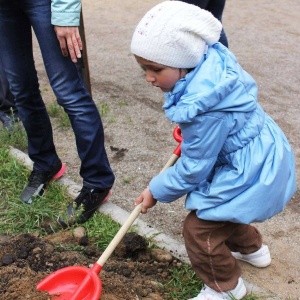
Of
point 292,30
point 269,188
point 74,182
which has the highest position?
point 269,188

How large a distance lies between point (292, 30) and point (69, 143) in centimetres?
430

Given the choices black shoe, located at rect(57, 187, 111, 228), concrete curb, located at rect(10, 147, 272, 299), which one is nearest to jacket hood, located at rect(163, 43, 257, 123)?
concrete curb, located at rect(10, 147, 272, 299)

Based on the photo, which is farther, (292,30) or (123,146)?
(292,30)

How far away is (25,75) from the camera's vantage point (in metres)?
2.94

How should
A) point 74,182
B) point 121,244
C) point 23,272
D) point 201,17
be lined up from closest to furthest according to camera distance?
1. point 201,17
2. point 23,272
3. point 121,244
4. point 74,182

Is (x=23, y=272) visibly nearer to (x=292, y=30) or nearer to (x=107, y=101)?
(x=107, y=101)

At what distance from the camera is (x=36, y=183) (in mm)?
3240

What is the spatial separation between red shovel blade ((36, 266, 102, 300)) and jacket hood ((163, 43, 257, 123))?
2.70 feet

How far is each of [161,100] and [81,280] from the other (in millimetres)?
2768

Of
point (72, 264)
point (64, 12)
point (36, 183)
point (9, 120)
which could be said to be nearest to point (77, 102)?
point (64, 12)

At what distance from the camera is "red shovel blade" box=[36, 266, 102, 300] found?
7.43 ft

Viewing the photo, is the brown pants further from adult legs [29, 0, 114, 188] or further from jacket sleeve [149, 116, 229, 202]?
adult legs [29, 0, 114, 188]

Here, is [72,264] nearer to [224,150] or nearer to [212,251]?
[212,251]

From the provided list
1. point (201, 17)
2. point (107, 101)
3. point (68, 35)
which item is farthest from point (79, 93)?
point (107, 101)
